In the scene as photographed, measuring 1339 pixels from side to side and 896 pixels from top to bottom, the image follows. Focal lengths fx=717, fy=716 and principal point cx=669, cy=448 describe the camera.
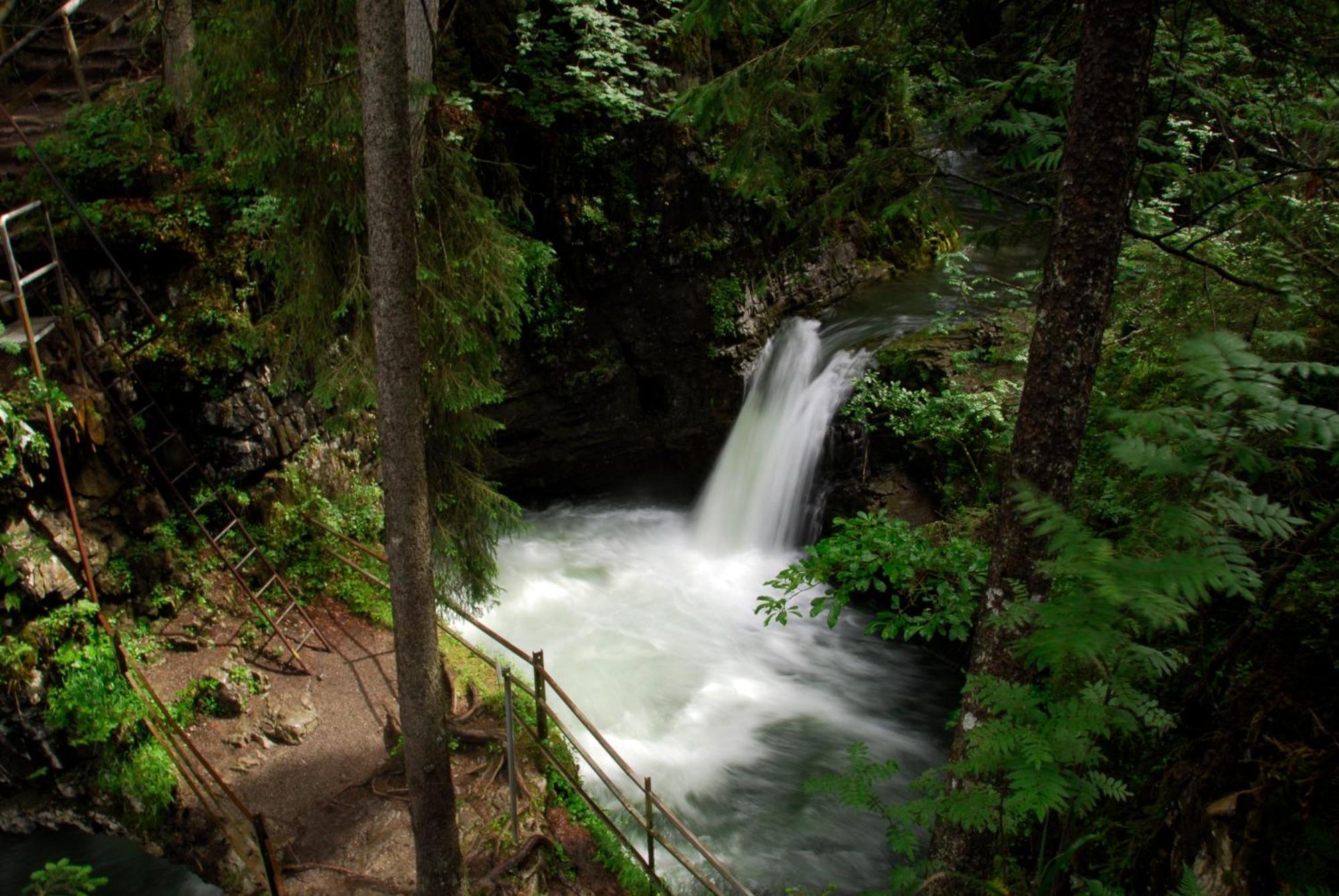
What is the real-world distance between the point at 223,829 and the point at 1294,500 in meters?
7.90

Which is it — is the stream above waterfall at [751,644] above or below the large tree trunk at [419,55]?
below

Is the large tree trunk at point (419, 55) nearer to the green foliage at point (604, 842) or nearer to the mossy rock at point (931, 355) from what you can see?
the green foliage at point (604, 842)

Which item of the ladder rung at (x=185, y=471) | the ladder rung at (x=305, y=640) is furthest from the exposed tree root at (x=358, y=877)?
the ladder rung at (x=185, y=471)

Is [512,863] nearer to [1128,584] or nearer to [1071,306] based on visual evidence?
[1128,584]

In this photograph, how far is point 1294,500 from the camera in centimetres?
416

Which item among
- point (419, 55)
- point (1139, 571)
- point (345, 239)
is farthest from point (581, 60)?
point (1139, 571)

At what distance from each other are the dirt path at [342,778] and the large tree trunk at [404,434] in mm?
843

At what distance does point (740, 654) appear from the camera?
32.9ft

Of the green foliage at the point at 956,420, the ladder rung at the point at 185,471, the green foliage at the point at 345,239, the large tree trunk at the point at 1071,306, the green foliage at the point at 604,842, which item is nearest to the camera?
the large tree trunk at the point at 1071,306

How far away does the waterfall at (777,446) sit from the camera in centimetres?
1123

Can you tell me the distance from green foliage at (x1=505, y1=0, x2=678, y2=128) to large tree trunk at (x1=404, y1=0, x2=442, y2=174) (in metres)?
3.52

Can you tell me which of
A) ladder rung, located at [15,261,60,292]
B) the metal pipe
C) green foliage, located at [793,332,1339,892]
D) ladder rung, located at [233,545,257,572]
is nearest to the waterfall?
the metal pipe

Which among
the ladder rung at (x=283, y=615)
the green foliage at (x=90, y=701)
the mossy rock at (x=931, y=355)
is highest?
the mossy rock at (x=931, y=355)

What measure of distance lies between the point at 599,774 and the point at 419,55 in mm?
5954
